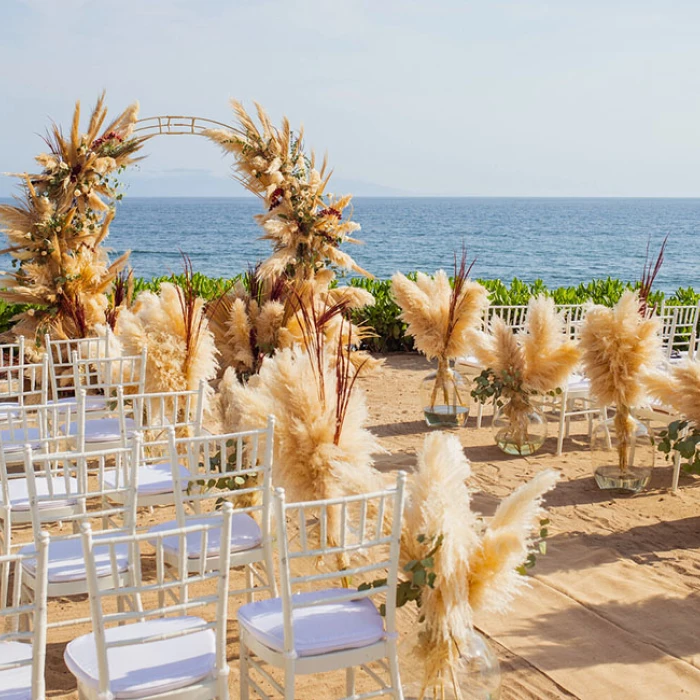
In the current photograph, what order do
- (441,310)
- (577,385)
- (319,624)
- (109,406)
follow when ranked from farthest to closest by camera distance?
1. (441,310)
2. (577,385)
3. (109,406)
4. (319,624)

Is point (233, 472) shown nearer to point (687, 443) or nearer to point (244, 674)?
point (244, 674)

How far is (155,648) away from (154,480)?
1.87 meters

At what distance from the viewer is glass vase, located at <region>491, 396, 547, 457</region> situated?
6.80m

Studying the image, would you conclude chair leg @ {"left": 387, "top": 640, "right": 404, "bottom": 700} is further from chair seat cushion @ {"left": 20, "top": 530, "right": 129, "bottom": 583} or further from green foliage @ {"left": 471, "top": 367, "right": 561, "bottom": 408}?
green foliage @ {"left": 471, "top": 367, "right": 561, "bottom": 408}

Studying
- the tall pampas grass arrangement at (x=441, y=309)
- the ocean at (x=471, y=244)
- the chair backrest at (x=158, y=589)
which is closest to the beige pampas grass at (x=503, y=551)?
the chair backrest at (x=158, y=589)

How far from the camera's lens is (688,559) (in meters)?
4.91

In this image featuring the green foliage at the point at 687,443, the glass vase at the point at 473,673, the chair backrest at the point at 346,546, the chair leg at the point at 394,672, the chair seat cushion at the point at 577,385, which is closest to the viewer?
the chair backrest at the point at 346,546

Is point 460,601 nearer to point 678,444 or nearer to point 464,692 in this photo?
point 464,692

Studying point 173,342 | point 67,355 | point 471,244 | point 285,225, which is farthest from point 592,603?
point 471,244

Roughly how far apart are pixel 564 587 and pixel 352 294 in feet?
13.4

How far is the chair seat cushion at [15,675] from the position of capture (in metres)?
2.49

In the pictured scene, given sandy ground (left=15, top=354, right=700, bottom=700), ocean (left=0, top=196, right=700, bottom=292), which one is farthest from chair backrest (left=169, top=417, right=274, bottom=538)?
ocean (left=0, top=196, right=700, bottom=292)

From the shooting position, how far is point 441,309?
283 inches

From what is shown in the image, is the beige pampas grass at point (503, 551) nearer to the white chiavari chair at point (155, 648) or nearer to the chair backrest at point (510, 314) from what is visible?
the white chiavari chair at point (155, 648)
